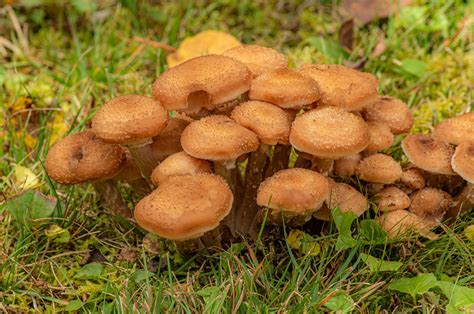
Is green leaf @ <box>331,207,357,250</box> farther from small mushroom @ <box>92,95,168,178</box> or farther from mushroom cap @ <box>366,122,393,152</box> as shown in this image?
small mushroom @ <box>92,95,168,178</box>

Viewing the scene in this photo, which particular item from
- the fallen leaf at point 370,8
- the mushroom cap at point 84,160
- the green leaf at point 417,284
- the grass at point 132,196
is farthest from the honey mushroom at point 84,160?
the fallen leaf at point 370,8

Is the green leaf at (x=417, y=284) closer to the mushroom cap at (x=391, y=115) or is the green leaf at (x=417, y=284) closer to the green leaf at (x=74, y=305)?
the mushroom cap at (x=391, y=115)

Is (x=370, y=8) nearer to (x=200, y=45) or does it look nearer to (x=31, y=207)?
(x=200, y=45)

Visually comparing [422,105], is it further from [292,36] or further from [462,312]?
[462,312]

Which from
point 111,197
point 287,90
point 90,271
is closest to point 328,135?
point 287,90

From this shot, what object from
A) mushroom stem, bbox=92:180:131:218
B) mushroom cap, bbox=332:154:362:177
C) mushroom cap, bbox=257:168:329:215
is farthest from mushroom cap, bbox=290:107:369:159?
mushroom stem, bbox=92:180:131:218
